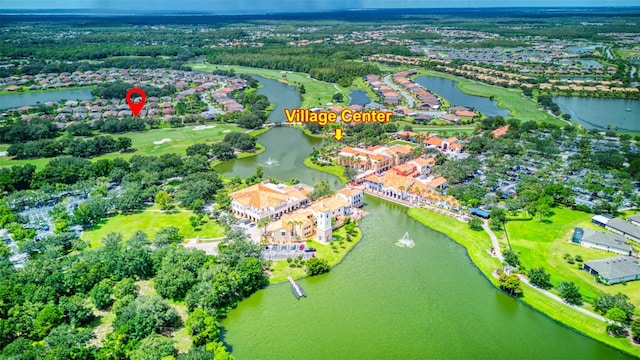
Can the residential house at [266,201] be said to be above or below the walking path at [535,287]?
above

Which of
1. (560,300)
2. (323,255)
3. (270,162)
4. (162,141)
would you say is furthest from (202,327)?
(162,141)

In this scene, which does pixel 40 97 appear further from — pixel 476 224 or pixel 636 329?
pixel 636 329

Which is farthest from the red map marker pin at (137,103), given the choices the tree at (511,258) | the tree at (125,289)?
the tree at (511,258)

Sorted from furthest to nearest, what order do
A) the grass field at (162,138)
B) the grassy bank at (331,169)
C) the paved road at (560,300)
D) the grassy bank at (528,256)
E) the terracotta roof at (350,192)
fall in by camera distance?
the grass field at (162,138) → the grassy bank at (331,169) → the terracotta roof at (350,192) → the paved road at (560,300) → the grassy bank at (528,256)

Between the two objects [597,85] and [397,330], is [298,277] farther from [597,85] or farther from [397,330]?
[597,85]

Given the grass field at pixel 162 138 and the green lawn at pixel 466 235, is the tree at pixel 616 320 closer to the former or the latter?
the green lawn at pixel 466 235

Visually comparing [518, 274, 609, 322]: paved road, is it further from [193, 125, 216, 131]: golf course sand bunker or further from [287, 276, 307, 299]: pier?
[193, 125, 216, 131]: golf course sand bunker
